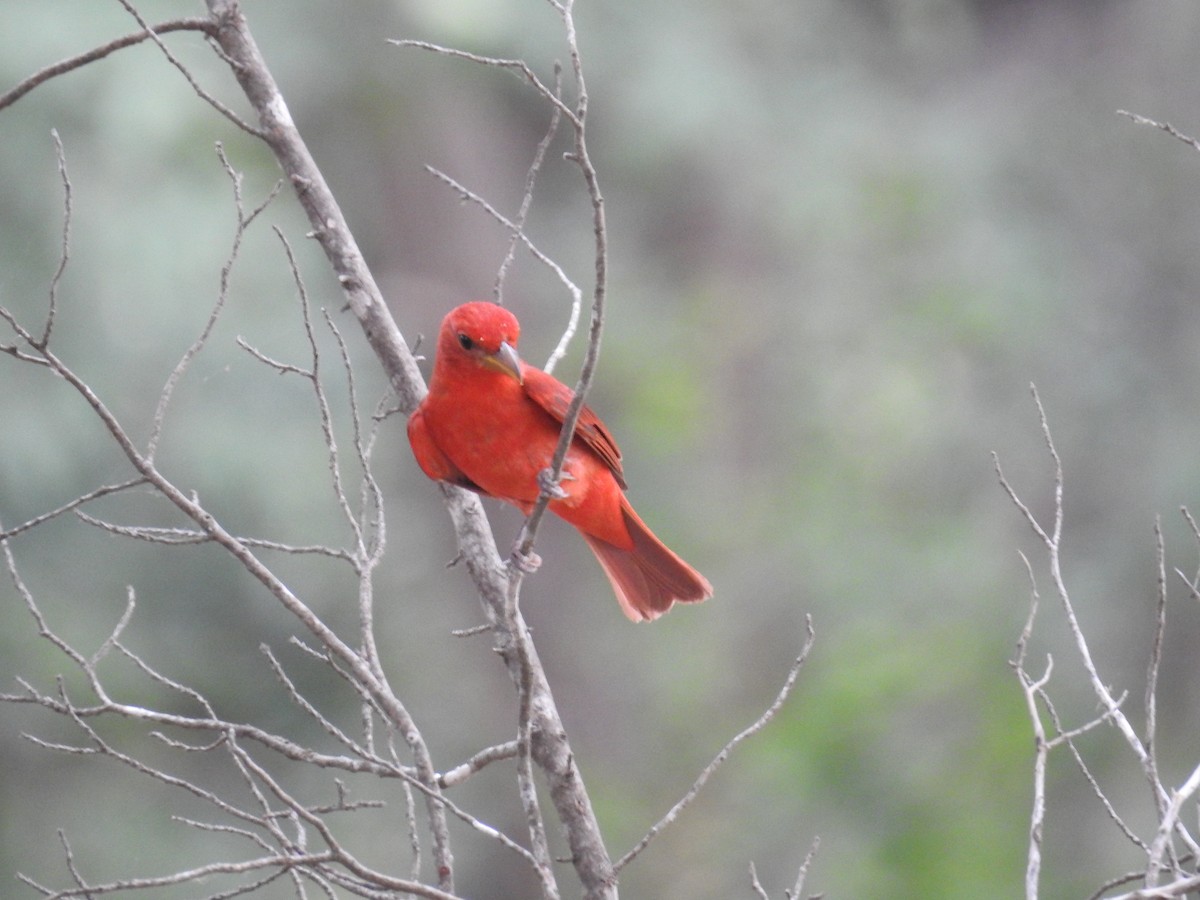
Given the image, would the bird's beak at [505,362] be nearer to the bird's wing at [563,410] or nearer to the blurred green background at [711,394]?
the bird's wing at [563,410]

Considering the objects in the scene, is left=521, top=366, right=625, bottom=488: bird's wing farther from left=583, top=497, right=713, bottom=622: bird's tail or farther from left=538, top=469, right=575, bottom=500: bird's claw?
left=538, top=469, right=575, bottom=500: bird's claw

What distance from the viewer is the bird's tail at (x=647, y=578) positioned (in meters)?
4.90

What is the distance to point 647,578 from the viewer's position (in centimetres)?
496

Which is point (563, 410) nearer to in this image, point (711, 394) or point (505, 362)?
point (505, 362)

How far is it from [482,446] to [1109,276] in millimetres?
7217

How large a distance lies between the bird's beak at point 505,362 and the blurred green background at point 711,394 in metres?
3.19

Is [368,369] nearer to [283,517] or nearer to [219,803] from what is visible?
[283,517]

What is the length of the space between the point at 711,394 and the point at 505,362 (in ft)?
25.2

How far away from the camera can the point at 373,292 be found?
4.30m

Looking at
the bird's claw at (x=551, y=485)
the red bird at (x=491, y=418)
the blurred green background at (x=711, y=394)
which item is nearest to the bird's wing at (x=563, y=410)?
the red bird at (x=491, y=418)

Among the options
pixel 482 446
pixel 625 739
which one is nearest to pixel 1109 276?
pixel 625 739

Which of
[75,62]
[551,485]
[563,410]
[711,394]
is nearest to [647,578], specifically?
[563,410]

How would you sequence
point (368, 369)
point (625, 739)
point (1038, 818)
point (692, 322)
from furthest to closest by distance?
point (692, 322) → point (625, 739) → point (368, 369) → point (1038, 818)

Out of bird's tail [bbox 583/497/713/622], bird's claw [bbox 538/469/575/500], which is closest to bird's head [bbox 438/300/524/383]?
bird's claw [bbox 538/469/575/500]
